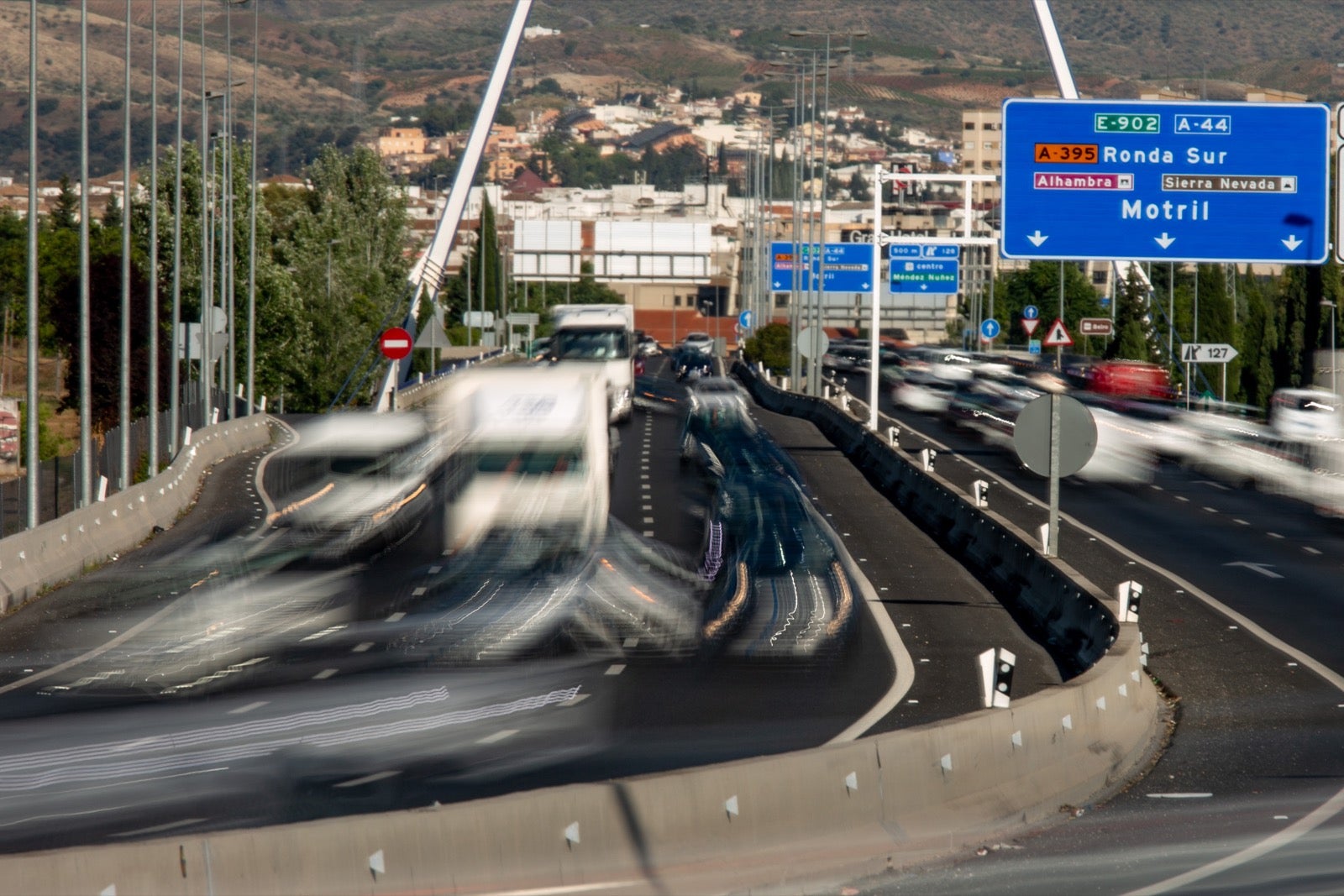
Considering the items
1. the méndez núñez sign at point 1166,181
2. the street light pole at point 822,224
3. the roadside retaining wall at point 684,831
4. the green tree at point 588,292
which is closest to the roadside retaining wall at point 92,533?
the méndez núñez sign at point 1166,181

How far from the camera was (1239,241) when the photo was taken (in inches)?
1180

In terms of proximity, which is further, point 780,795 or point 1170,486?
point 1170,486

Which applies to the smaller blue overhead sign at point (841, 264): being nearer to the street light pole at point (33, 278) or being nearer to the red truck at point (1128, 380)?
the red truck at point (1128, 380)

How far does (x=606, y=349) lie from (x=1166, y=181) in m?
27.7

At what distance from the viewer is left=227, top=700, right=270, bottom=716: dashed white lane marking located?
1576 centimetres

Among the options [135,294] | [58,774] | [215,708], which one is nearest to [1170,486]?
[215,708]

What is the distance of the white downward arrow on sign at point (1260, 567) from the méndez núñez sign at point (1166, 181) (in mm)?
4663

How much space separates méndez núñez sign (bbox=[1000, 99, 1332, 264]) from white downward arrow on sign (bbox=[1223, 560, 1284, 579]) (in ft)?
15.3

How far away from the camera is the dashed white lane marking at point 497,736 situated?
47.0ft

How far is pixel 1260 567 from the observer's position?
90.7 feet

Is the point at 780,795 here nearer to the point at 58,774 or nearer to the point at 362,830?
the point at 362,830

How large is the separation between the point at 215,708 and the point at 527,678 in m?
2.87

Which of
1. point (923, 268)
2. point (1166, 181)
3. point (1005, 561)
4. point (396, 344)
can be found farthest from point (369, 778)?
point (923, 268)

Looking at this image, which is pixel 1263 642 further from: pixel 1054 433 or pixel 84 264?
pixel 84 264
